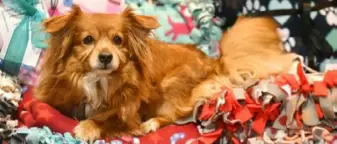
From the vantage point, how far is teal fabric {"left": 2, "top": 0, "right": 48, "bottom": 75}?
214 cm

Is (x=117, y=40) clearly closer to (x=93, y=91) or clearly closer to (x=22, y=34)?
(x=93, y=91)

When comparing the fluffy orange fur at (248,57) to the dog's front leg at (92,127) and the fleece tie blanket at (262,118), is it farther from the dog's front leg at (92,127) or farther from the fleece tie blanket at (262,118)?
the dog's front leg at (92,127)

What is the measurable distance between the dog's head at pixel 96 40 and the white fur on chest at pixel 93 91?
0.14 ft

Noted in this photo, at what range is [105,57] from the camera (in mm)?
1702

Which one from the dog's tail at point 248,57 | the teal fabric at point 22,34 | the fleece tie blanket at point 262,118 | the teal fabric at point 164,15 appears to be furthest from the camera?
the teal fabric at point 164,15

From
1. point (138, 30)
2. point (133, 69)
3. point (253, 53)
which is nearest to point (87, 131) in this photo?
point (133, 69)

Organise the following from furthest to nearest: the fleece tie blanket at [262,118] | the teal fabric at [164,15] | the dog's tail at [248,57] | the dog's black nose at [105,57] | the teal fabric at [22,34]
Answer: the teal fabric at [164,15] → the teal fabric at [22,34] → the dog's tail at [248,57] → the fleece tie blanket at [262,118] → the dog's black nose at [105,57]

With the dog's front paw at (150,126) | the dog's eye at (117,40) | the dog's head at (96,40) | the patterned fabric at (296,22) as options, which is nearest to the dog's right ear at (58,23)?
the dog's head at (96,40)

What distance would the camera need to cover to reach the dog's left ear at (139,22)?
181 cm

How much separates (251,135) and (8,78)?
90 centimetres

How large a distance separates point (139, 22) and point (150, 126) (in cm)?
35

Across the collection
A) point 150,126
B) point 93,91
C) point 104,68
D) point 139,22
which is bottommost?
point 150,126

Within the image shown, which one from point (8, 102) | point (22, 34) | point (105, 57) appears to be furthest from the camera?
point (22, 34)

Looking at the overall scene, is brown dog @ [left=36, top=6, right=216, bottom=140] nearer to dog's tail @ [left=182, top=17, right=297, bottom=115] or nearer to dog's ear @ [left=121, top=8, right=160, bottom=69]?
dog's ear @ [left=121, top=8, right=160, bottom=69]
